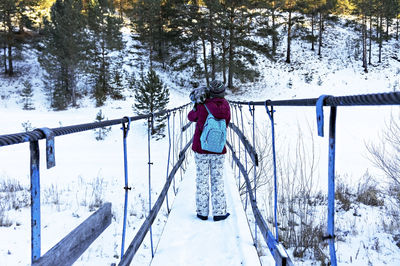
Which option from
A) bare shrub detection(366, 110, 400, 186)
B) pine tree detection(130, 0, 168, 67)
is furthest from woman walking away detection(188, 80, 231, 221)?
pine tree detection(130, 0, 168, 67)

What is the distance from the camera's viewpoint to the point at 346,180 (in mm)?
7012

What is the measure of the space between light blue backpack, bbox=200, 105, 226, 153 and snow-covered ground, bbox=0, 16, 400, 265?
163cm

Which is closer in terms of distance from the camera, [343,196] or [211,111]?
[211,111]

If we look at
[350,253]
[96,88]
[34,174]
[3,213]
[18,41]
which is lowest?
[350,253]

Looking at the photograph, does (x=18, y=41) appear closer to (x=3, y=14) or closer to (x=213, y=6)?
(x=3, y=14)

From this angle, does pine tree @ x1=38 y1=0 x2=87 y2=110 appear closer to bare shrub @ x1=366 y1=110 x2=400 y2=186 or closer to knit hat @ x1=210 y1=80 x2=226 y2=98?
bare shrub @ x1=366 y1=110 x2=400 y2=186

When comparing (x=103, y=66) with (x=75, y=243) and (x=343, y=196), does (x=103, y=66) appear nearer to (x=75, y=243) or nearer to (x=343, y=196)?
(x=343, y=196)

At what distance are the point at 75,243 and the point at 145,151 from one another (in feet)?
35.5

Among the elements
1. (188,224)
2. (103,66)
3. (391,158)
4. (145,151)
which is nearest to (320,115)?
(188,224)

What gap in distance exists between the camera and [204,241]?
262 cm

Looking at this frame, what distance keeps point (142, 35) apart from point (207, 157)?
25.2m

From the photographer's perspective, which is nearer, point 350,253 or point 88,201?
point 350,253

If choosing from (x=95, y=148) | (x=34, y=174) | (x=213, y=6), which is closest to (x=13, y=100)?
(x=95, y=148)

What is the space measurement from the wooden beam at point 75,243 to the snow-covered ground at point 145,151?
2.39m
